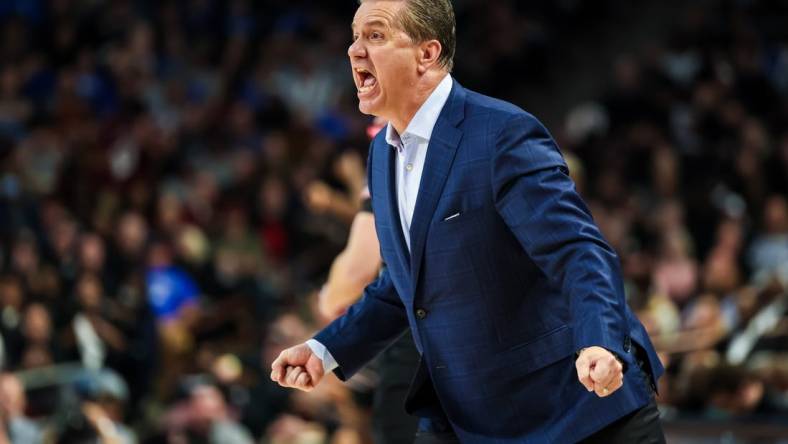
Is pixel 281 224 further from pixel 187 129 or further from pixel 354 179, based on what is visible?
pixel 354 179

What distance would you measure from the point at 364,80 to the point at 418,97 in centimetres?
14

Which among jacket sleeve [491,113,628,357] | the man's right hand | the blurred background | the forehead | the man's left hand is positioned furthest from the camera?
the blurred background

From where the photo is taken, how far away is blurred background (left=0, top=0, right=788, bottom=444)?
8828mm

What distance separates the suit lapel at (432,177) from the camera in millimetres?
3137

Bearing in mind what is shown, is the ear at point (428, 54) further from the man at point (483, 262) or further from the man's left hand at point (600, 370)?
the man's left hand at point (600, 370)

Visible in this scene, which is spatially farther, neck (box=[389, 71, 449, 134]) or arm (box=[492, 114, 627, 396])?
neck (box=[389, 71, 449, 134])

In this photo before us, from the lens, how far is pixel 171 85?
13914mm

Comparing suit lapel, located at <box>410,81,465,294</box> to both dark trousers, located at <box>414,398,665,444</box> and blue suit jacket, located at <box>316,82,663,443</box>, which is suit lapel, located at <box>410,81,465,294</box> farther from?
dark trousers, located at <box>414,398,665,444</box>

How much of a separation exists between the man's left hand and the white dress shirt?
668mm

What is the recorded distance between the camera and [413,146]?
3270mm

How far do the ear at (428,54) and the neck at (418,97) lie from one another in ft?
0.07

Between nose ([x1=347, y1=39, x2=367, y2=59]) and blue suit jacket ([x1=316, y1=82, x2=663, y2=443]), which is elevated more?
nose ([x1=347, y1=39, x2=367, y2=59])

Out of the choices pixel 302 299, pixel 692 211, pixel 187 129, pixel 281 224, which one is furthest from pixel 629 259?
pixel 187 129

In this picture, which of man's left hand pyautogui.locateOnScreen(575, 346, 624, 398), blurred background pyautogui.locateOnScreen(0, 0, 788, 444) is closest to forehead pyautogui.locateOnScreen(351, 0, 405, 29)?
man's left hand pyautogui.locateOnScreen(575, 346, 624, 398)
